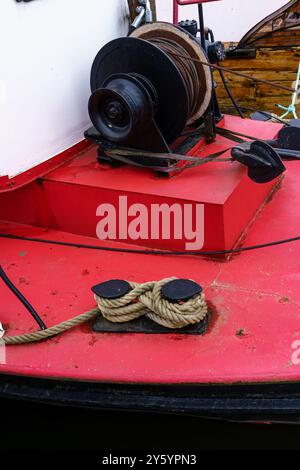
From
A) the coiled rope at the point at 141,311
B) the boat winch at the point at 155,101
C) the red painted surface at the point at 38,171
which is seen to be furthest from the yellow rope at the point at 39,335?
the boat winch at the point at 155,101

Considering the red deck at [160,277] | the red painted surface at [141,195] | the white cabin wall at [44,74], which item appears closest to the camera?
the red deck at [160,277]

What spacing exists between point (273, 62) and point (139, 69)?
4.41m

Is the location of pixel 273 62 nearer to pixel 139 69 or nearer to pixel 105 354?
pixel 139 69

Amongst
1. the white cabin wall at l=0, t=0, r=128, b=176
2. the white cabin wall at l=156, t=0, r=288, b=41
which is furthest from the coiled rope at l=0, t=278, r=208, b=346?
the white cabin wall at l=156, t=0, r=288, b=41

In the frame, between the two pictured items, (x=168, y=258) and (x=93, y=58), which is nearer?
(x=168, y=258)

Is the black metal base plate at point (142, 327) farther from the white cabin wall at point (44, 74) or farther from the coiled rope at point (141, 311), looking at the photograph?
the white cabin wall at point (44, 74)

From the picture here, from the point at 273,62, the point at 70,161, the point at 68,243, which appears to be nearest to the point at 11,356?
the point at 68,243

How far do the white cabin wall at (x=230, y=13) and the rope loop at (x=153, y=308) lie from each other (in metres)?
5.64

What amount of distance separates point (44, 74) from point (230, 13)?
4865 millimetres

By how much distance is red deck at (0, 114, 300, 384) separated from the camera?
2.09 meters

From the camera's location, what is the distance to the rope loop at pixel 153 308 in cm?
215

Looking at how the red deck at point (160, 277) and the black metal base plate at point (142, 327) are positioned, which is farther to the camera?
the black metal base plate at point (142, 327)

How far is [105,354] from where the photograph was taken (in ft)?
7.18

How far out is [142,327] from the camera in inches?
89.2
